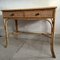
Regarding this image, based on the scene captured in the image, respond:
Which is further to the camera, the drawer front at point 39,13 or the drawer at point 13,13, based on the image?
the drawer at point 13,13

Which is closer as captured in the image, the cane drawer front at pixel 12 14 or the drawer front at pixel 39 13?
the drawer front at pixel 39 13

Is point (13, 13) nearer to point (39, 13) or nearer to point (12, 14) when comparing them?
point (12, 14)

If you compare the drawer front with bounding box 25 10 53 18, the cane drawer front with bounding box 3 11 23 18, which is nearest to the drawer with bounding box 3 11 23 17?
the cane drawer front with bounding box 3 11 23 18

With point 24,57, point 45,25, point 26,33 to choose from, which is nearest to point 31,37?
point 26,33

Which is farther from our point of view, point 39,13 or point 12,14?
point 12,14

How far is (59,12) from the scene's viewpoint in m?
2.31

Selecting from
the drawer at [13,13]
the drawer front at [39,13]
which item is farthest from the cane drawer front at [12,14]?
the drawer front at [39,13]

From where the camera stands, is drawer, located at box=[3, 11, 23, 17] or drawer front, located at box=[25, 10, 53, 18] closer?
drawer front, located at box=[25, 10, 53, 18]

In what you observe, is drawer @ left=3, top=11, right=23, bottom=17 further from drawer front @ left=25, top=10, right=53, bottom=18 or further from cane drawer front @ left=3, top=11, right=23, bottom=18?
drawer front @ left=25, top=10, right=53, bottom=18

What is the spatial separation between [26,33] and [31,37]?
0.19 meters

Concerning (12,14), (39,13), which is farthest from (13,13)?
(39,13)

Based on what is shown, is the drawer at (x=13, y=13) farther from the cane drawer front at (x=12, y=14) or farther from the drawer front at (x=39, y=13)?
the drawer front at (x=39, y=13)

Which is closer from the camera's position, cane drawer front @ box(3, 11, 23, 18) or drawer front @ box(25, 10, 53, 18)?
drawer front @ box(25, 10, 53, 18)

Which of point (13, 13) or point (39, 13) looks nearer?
point (39, 13)
